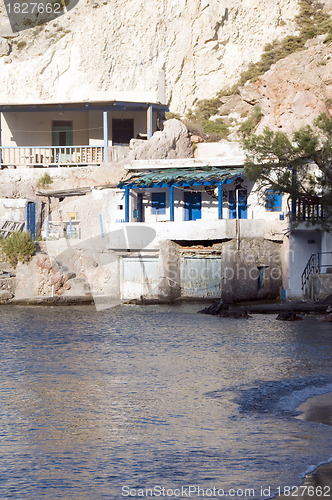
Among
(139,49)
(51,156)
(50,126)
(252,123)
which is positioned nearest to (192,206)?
(51,156)

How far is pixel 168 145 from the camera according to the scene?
39.0 metres

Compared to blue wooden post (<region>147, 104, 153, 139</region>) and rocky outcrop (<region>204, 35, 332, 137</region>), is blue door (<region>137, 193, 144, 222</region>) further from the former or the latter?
rocky outcrop (<region>204, 35, 332, 137</region>)

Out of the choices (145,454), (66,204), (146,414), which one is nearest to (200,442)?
(145,454)

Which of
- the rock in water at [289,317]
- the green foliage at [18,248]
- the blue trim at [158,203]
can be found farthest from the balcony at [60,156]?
the rock in water at [289,317]

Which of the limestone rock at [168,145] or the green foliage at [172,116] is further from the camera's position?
the green foliage at [172,116]

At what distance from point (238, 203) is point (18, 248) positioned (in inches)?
420

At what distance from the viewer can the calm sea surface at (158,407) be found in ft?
34.0

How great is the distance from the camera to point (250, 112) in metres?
53.0

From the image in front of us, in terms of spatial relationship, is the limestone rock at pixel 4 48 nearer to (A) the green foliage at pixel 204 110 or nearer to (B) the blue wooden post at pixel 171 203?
(A) the green foliage at pixel 204 110

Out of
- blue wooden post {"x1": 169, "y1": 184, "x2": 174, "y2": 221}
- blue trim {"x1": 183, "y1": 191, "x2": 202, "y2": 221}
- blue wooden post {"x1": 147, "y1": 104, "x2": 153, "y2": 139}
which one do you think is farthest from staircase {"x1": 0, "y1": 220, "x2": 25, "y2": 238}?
blue wooden post {"x1": 147, "y1": 104, "x2": 153, "y2": 139}

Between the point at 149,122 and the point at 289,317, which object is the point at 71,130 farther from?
the point at 289,317

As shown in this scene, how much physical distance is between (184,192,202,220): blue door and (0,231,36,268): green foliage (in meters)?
8.00

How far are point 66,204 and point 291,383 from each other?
2336 cm

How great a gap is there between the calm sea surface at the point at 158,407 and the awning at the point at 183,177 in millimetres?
9247
